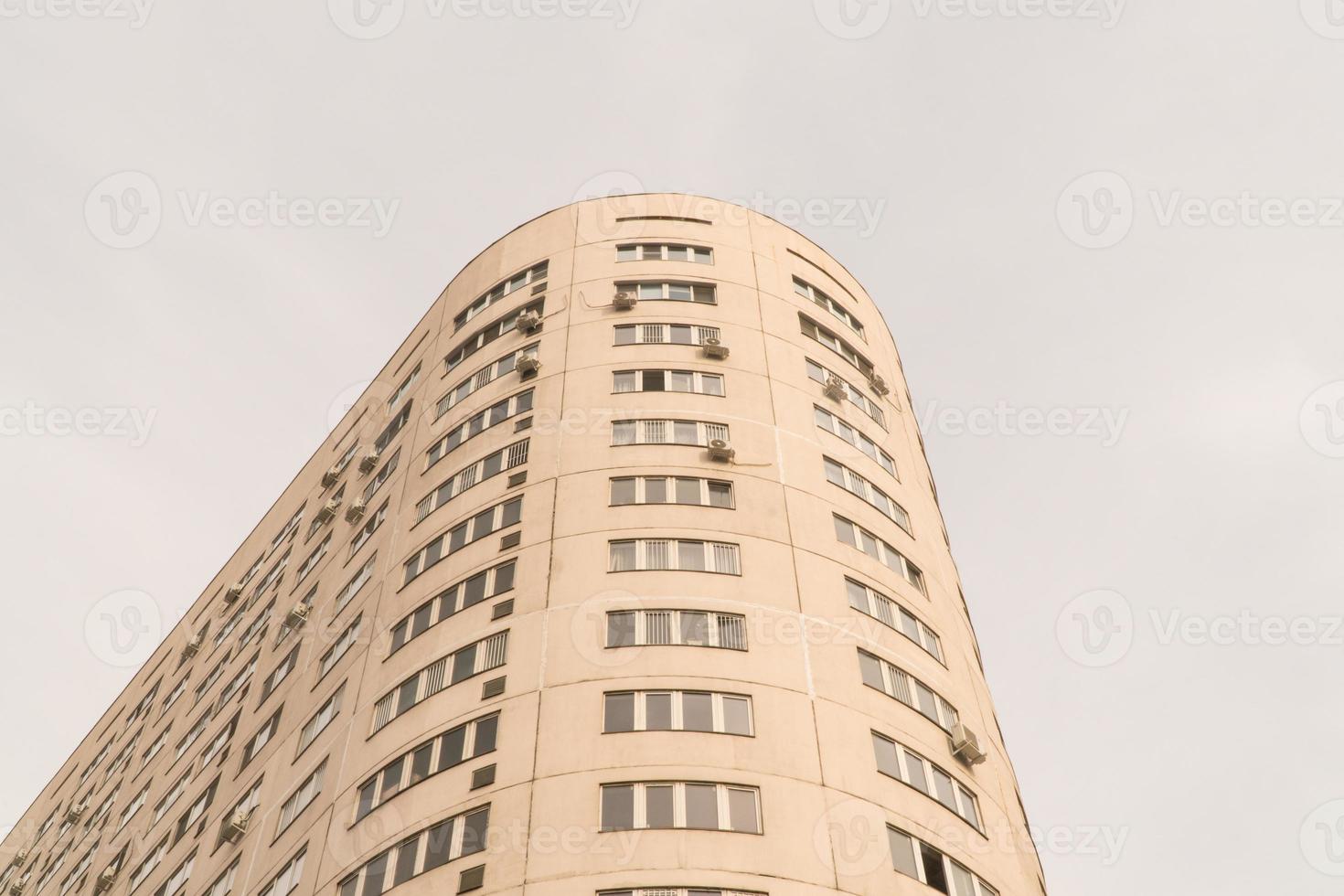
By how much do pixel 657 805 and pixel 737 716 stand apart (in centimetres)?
349

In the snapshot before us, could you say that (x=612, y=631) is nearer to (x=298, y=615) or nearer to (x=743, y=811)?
(x=743, y=811)

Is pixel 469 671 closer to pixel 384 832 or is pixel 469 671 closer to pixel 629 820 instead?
pixel 384 832

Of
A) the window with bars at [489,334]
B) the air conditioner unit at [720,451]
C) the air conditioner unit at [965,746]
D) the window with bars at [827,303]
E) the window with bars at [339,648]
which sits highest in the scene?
the window with bars at [827,303]

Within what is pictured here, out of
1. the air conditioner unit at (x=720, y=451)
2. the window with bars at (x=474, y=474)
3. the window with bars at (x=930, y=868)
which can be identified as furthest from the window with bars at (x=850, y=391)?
the window with bars at (x=930, y=868)

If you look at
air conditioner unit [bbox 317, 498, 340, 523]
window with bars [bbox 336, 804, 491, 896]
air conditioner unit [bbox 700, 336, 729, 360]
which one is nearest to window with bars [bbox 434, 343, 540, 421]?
air conditioner unit [bbox 700, 336, 729, 360]

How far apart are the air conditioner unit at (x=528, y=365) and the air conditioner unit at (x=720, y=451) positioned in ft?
27.8

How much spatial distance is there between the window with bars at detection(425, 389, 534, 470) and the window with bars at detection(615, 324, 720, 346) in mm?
4138

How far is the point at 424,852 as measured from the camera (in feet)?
97.8

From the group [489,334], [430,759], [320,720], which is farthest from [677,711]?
[489,334]

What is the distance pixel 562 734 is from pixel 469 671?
15.4 feet

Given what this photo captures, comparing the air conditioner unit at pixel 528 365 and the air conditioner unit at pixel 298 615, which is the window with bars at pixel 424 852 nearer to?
the air conditioner unit at pixel 298 615

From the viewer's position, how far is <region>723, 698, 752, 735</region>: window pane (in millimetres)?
30594

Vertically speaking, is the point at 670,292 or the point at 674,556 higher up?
the point at 670,292

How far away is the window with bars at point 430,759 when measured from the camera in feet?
103
